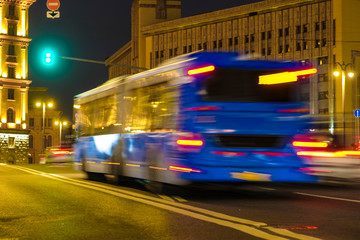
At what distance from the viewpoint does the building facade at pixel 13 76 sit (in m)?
97.0

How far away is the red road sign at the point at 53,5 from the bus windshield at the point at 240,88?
23058mm

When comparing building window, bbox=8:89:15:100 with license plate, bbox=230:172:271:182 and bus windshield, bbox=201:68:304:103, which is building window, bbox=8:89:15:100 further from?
license plate, bbox=230:172:271:182

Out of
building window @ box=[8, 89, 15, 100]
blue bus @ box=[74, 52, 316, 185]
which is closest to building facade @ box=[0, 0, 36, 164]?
building window @ box=[8, 89, 15, 100]

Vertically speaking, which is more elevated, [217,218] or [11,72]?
[11,72]

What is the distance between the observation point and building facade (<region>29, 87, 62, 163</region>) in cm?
12000

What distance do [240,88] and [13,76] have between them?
8870 cm

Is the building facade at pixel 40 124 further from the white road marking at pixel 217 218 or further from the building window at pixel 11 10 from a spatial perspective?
the white road marking at pixel 217 218

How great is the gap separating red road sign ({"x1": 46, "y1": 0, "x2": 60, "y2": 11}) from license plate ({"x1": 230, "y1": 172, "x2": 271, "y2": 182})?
23792 mm

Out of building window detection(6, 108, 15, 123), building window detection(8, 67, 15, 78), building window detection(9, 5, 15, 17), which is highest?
building window detection(9, 5, 15, 17)

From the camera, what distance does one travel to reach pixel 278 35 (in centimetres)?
8581

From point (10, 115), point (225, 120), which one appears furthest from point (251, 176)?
point (10, 115)

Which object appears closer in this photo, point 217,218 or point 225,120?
point 217,218

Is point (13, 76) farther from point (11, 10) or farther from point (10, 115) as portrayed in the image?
point (11, 10)

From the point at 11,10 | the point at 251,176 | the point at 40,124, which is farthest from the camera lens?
the point at 40,124
